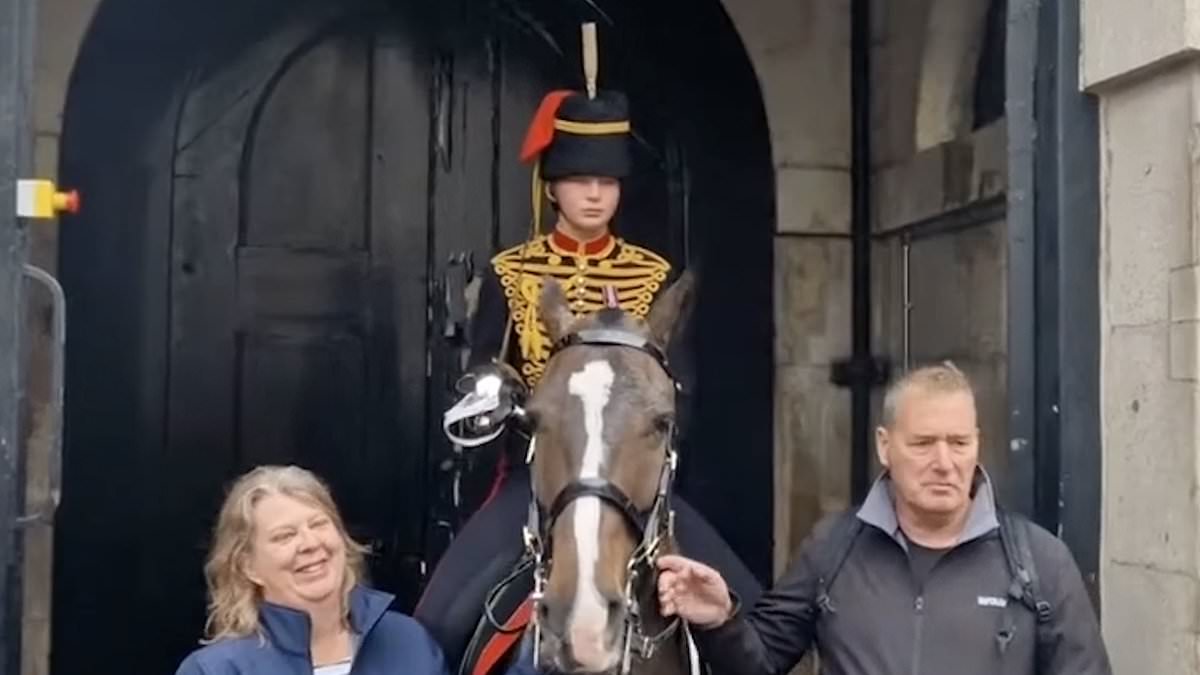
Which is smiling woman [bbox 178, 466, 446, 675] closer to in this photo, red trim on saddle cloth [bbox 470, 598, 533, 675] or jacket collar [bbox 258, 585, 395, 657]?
jacket collar [bbox 258, 585, 395, 657]

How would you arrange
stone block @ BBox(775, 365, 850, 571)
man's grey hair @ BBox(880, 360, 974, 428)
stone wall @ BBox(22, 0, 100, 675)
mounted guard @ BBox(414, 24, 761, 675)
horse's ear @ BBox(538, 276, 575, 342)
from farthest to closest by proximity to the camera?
stone block @ BBox(775, 365, 850, 571), stone wall @ BBox(22, 0, 100, 675), mounted guard @ BBox(414, 24, 761, 675), horse's ear @ BBox(538, 276, 575, 342), man's grey hair @ BBox(880, 360, 974, 428)

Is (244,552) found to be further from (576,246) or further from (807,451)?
(807,451)

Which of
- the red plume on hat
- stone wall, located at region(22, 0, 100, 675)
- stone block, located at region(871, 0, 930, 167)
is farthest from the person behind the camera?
stone block, located at region(871, 0, 930, 167)

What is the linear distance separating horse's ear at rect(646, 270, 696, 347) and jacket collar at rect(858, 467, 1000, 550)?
1.68 ft

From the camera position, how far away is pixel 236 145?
5.69 m

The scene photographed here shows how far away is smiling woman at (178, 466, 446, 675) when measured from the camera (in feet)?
9.98

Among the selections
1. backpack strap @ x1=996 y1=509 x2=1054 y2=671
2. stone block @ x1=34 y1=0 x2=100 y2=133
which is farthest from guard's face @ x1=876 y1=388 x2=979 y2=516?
stone block @ x1=34 y1=0 x2=100 y2=133

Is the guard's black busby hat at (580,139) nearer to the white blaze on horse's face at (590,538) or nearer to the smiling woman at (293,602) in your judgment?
the white blaze on horse's face at (590,538)

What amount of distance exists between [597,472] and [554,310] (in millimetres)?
553

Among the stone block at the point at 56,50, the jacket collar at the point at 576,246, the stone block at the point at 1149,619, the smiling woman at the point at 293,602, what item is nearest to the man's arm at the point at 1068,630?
the stone block at the point at 1149,619

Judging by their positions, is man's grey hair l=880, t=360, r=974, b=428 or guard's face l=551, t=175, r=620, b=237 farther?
guard's face l=551, t=175, r=620, b=237

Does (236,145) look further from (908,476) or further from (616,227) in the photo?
(908,476)

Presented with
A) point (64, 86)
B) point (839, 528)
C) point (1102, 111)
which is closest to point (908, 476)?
point (839, 528)

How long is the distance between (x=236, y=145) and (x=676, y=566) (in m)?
3.01
